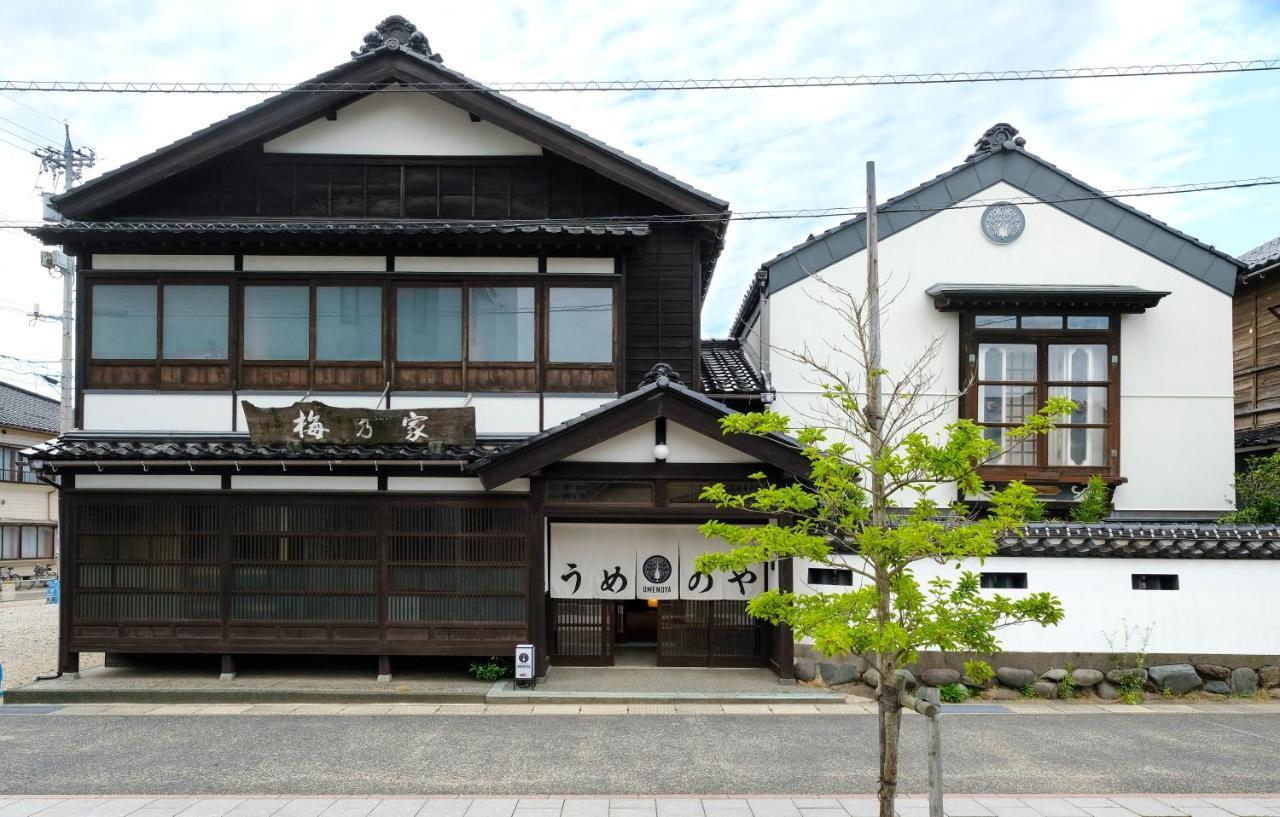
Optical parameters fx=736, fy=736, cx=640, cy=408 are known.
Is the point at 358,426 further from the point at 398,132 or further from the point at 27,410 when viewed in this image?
the point at 27,410

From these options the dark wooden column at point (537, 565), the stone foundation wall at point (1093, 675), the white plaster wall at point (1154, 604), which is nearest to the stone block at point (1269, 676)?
the stone foundation wall at point (1093, 675)

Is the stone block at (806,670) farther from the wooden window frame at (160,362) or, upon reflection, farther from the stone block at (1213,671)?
the wooden window frame at (160,362)

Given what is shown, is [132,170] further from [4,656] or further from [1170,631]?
[1170,631]

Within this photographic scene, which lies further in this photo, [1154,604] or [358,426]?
[358,426]

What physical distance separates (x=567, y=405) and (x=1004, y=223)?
1072 cm

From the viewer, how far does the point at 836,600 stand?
660cm

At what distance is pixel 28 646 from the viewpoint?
55.5 feet

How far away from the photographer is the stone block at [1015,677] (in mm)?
12398

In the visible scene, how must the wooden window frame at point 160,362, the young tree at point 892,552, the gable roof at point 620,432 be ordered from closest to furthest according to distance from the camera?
the young tree at point 892,552, the gable roof at point 620,432, the wooden window frame at point 160,362

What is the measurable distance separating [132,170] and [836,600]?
14.6m

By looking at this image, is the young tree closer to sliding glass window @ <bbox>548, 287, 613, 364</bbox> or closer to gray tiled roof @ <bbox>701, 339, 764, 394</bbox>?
sliding glass window @ <bbox>548, 287, 613, 364</bbox>

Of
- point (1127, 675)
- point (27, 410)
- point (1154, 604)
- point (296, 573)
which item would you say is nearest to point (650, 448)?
point (296, 573)

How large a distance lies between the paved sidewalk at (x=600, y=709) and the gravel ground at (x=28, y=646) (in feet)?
8.23

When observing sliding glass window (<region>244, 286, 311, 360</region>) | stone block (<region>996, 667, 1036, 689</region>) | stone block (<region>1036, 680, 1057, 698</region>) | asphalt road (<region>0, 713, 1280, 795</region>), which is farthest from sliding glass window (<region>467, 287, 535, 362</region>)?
stone block (<region>1036, 680, 1057, 698</region>)
